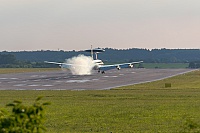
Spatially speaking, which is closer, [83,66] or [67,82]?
[67,82]

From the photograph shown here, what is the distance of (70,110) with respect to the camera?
125 feet

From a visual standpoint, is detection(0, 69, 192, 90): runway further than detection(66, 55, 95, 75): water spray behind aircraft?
No

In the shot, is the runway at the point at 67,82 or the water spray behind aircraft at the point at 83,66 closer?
the runway at the point at 67,82

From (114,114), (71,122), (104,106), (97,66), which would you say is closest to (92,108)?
(104,106)

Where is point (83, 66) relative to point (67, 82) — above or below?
above

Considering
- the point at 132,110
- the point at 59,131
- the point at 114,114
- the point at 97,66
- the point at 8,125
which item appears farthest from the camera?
the point at 97,66

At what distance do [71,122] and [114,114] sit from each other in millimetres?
5036

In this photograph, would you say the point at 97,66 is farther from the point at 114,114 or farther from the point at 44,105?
the point at 44,105

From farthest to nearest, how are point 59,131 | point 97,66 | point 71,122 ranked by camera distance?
1. point 97,66
2. point 71,122
3. point 59,131

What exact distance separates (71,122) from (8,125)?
64.9ft

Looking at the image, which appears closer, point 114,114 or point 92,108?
point 114,114

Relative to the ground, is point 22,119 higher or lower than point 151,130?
higher

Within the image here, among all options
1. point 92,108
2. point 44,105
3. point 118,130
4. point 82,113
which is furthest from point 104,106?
point 44,105

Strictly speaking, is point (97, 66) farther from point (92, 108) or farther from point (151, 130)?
point (151, 130)
